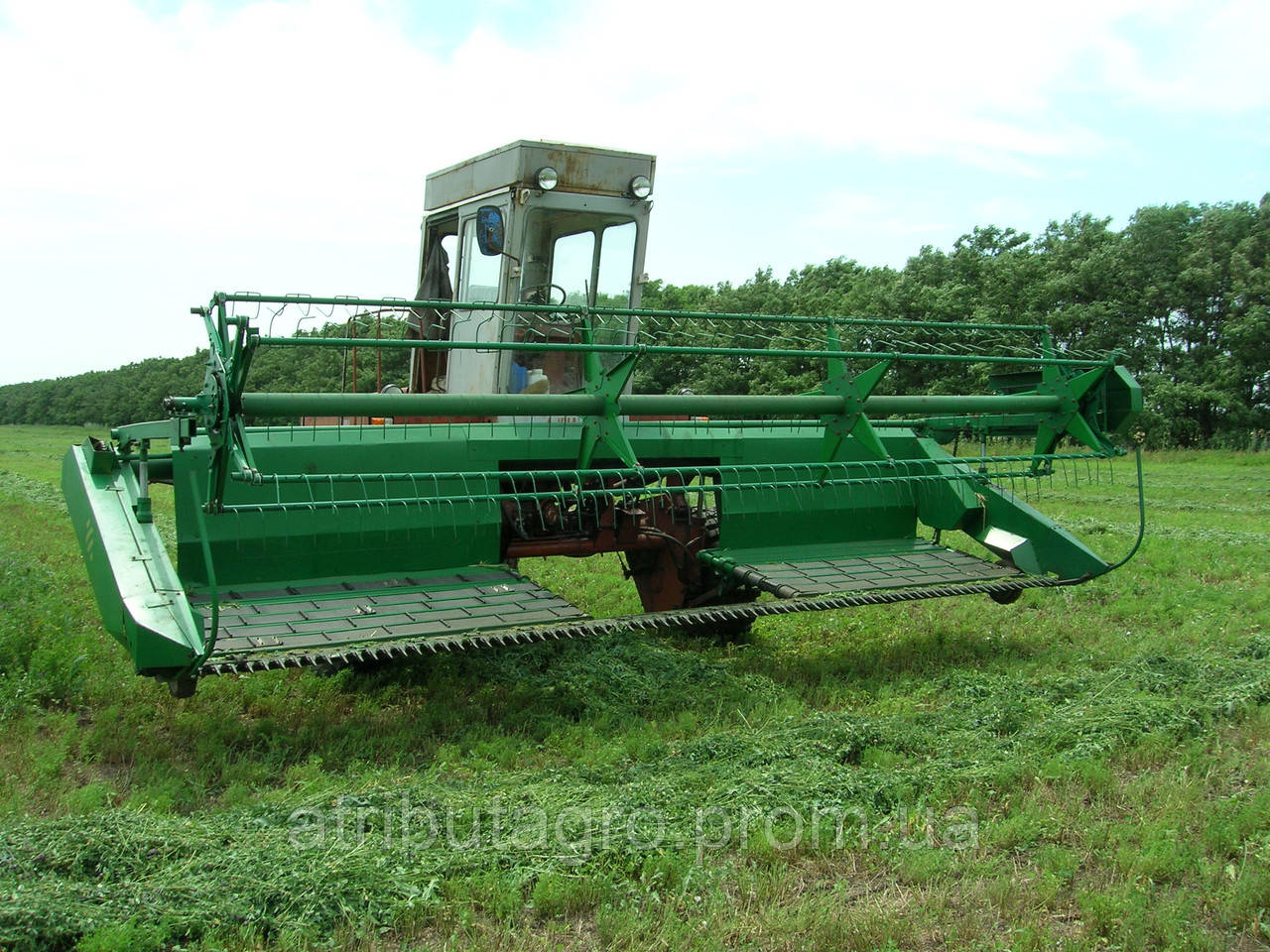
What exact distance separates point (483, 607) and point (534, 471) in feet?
2.14

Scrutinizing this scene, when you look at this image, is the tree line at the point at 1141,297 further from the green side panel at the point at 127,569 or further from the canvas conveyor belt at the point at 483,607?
the green side panel at the point at 127,569

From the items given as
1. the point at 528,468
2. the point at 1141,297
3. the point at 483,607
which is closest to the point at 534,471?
the point at 483,607

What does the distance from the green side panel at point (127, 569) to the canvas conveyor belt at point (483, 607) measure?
165 mm

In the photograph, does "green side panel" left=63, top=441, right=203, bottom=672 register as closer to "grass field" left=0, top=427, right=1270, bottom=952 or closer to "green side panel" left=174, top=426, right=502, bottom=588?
"green side panel" left=174, top=426, right=502, bottom=588

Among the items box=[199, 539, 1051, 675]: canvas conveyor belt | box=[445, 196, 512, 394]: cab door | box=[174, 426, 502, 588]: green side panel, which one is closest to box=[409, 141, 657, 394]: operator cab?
box=[445, 196, 512, 394]: cab door

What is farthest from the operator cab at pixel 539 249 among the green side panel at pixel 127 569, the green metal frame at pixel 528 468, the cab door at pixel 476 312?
the green side panel at pixel 127 569

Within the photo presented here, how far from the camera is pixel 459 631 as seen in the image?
14.0ft

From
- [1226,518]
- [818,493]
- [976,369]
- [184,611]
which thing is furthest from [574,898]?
Answer: [976,369]

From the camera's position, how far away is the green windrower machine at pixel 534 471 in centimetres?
414

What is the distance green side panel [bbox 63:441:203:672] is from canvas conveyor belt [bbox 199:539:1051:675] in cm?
17

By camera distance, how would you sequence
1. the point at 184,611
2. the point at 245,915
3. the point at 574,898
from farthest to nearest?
the point at 184,611 → the point at 574,898 → the point at 245,915

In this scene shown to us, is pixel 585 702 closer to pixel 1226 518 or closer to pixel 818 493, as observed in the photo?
pixel 818 493

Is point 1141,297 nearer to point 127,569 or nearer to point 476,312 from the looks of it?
point 476,312

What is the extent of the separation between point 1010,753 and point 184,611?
10.00 feet
